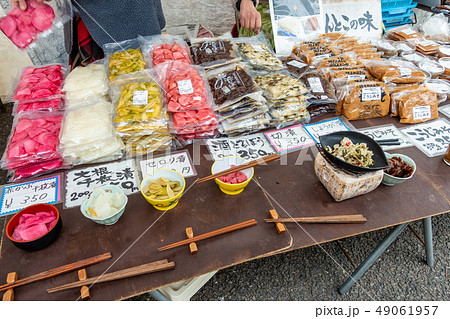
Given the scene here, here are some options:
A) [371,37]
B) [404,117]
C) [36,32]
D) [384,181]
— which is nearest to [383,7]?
[371,37]

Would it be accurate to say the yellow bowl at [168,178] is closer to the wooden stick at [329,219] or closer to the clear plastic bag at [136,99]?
the clear plastic bag at [136,99]

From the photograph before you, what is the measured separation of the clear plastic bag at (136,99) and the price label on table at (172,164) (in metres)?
0.31

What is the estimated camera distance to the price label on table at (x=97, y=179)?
1840 mm

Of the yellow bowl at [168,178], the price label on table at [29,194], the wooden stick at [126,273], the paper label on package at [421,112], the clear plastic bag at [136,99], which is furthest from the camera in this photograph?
the paper label on package at [421,112]

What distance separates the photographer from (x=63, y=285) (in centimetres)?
139

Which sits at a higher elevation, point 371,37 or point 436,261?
point 371,37

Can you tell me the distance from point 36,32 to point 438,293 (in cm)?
400

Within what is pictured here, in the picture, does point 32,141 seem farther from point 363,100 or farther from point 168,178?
point 363,100

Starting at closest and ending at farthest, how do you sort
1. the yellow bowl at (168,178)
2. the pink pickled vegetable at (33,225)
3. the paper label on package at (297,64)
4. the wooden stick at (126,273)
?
the wooden stick at (126,273)
the pink pickled vegetable at (33,225)
the yellow bowl at (168,178)
the paper label on package at (297,64)

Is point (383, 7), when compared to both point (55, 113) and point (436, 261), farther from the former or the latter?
point (55, 113)

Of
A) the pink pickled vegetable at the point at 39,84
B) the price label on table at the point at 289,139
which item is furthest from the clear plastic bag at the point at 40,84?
the price label on table at the point at 289,139

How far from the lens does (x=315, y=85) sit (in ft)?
8.26

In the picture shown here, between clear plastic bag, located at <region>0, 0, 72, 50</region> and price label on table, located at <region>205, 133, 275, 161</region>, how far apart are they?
65.5 inches

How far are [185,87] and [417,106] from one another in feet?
6.76
